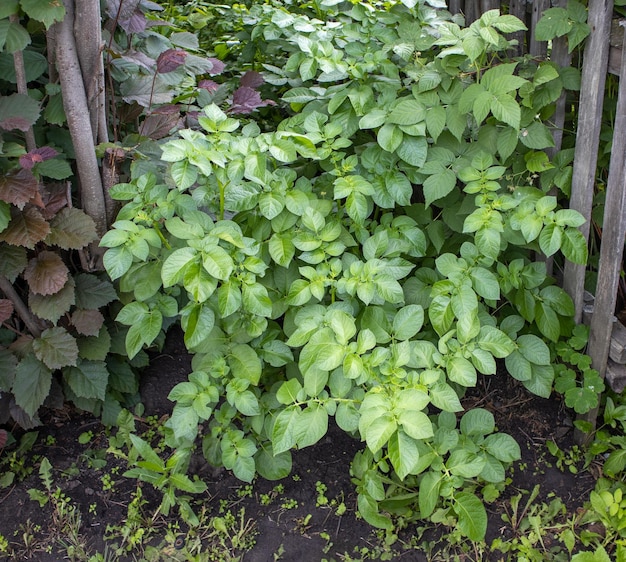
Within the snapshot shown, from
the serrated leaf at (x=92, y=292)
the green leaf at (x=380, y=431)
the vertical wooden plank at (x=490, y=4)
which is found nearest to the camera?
the green leaf at (x=380, y=431)

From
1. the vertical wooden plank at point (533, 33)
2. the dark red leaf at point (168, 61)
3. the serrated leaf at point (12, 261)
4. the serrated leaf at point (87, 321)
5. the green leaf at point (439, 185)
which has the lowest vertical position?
the serrated leaf at point (87, 321)

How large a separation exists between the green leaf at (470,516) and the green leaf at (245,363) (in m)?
0.75

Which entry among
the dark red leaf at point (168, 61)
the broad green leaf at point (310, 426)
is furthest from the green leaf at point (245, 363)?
the dark red leaf at point (168, 61)

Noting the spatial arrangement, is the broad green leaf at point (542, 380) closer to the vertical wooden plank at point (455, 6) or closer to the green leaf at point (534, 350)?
the green leaf at point (534, 350)

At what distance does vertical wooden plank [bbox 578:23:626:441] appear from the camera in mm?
2111

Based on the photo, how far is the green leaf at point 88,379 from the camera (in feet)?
8.14

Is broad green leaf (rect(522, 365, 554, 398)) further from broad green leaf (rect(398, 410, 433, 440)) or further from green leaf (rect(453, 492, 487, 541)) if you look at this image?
broad green leaf (rect(398, 410, 433, 440))

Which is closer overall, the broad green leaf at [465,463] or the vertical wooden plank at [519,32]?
the broad green leaf at [465,463]

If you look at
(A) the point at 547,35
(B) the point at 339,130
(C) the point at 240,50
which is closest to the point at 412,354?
(B) the point at 339,130

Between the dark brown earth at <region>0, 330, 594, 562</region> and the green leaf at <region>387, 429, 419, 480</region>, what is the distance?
63 cm

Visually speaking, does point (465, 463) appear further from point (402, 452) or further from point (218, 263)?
point (218, 263)

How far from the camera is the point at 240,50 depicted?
144 inches

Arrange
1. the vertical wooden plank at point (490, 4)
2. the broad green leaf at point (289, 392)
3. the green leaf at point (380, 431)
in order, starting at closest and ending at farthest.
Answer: the green leaf at point (380, 431) < the broad green leaf at point (289, 392) < the vertical wooden plank at point (490, 4)

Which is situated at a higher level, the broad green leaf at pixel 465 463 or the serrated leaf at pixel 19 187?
the serrated leaf at pixel 19 187
